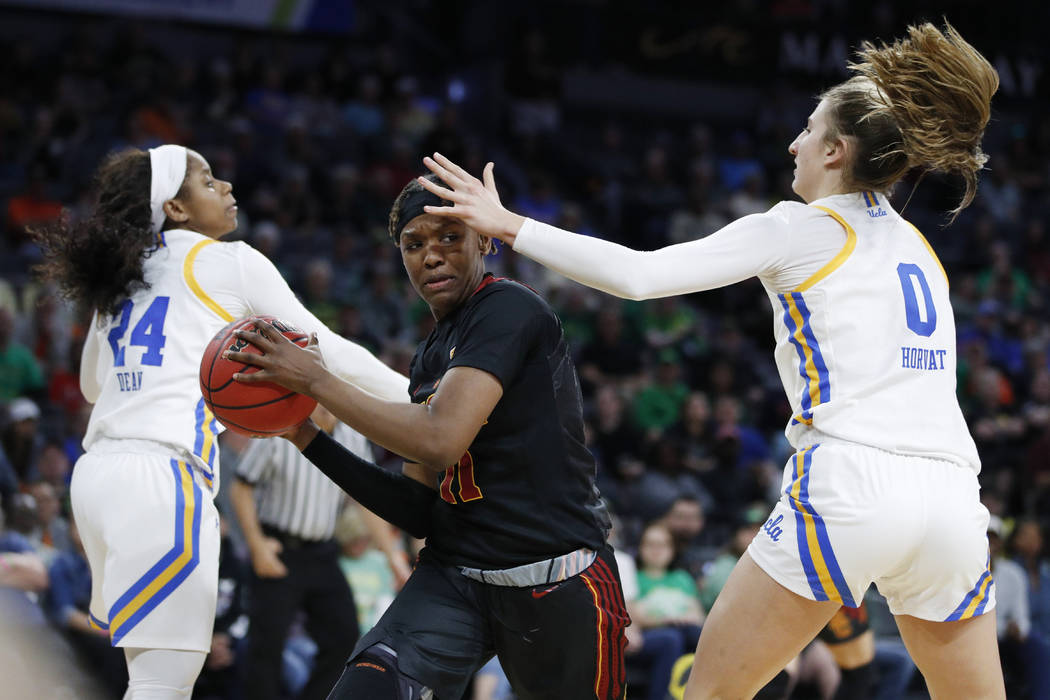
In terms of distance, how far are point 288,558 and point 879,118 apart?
3985 mm

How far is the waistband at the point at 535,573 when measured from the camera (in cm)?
324

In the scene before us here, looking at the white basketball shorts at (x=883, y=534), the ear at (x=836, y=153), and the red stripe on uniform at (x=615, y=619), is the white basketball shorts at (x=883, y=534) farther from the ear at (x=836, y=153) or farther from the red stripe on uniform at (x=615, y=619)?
the ear at (x=836, y=153)

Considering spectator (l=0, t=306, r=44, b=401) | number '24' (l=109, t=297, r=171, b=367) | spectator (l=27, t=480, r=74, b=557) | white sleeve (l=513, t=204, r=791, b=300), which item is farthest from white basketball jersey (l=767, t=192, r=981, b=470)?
spectator (l=0, t=306, r=44, b=401)

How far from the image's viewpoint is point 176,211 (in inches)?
165

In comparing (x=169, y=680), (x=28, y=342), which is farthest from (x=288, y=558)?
(x=28, y=342)

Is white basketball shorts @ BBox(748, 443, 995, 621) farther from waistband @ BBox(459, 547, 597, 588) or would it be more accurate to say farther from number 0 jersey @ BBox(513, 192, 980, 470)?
waistband @ BBox(459, 547, 597, 588)

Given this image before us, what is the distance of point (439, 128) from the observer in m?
13.5

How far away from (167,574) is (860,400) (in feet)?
7.06

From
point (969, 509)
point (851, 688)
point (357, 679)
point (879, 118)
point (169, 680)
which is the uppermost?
point (879, 118)

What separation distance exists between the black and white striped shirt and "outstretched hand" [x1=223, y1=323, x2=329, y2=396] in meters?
3.25

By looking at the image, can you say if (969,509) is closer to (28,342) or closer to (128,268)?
(128,268)

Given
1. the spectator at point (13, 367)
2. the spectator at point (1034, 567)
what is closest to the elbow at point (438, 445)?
the spectator at point (13, 367)

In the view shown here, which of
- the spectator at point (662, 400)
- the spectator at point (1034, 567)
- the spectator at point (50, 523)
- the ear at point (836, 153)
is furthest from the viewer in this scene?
the spectator at point (662, 400)

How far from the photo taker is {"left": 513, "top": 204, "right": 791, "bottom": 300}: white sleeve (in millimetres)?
3176
